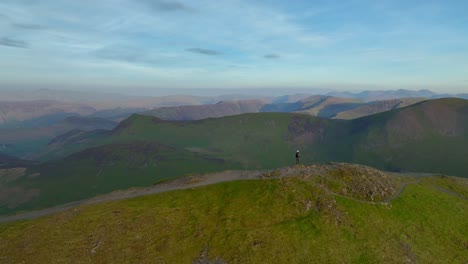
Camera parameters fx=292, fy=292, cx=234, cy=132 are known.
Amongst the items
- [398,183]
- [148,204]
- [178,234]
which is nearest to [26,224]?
[148,204]

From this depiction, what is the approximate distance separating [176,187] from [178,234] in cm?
2577

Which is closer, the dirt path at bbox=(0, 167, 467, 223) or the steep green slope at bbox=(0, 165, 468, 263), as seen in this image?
the steep green slope at bbox=(0, 165, 468, 263)

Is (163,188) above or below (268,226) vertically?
below

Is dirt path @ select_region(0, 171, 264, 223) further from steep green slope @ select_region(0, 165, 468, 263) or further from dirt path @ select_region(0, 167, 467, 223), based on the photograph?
steep green slope @ select_region(0, 165, 468, 263)

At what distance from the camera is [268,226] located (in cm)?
5481

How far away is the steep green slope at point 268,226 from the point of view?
49031 millimetres

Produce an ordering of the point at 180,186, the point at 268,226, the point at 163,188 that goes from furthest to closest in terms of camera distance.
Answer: the point at 163,188 → the point at 180,186 → the point at 268,226

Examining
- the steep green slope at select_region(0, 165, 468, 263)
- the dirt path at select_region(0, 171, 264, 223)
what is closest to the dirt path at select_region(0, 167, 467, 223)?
the dirt path at select_region(0, 171, 264, 223)

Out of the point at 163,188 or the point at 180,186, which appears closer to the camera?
the point at 180,186

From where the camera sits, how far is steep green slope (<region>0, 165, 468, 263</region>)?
Result: 1930 inches

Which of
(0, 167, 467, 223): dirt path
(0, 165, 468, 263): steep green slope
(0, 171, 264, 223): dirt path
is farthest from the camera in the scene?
(0, 171, 264, 223): dirt path

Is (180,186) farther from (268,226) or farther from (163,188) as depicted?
(268,226)

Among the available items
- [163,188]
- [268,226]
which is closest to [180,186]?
[163,188]

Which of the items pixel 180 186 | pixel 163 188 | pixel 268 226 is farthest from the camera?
pixel 163 188
